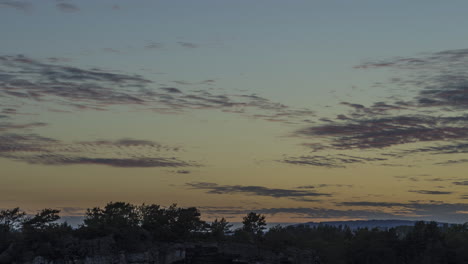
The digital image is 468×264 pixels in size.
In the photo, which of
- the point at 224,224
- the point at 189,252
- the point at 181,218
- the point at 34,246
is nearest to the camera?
the point at 34,246

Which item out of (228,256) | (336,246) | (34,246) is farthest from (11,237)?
(336,246)

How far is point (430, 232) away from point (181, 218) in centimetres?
4157

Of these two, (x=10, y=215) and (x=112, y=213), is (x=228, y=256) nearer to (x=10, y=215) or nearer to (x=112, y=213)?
(x=112, y=213)

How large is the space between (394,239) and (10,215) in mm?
59918

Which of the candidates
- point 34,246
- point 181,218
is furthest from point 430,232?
point 34,246

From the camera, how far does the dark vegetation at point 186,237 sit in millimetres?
76438

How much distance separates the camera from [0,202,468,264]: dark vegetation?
76438mm

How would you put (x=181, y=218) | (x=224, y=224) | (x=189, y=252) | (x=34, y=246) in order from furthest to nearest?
1. (x=224, y=224)
2. (x=181, y=218)
3. (x=189, y=252)
4. (x=34, y=246)

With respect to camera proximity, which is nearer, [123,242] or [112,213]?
[123,242]

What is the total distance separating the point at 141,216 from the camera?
91.4 m

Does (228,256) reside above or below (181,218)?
below

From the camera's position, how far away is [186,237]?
8831 cm

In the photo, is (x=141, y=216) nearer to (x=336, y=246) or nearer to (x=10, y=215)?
(x=10, y=215)

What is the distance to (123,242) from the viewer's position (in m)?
79.3
